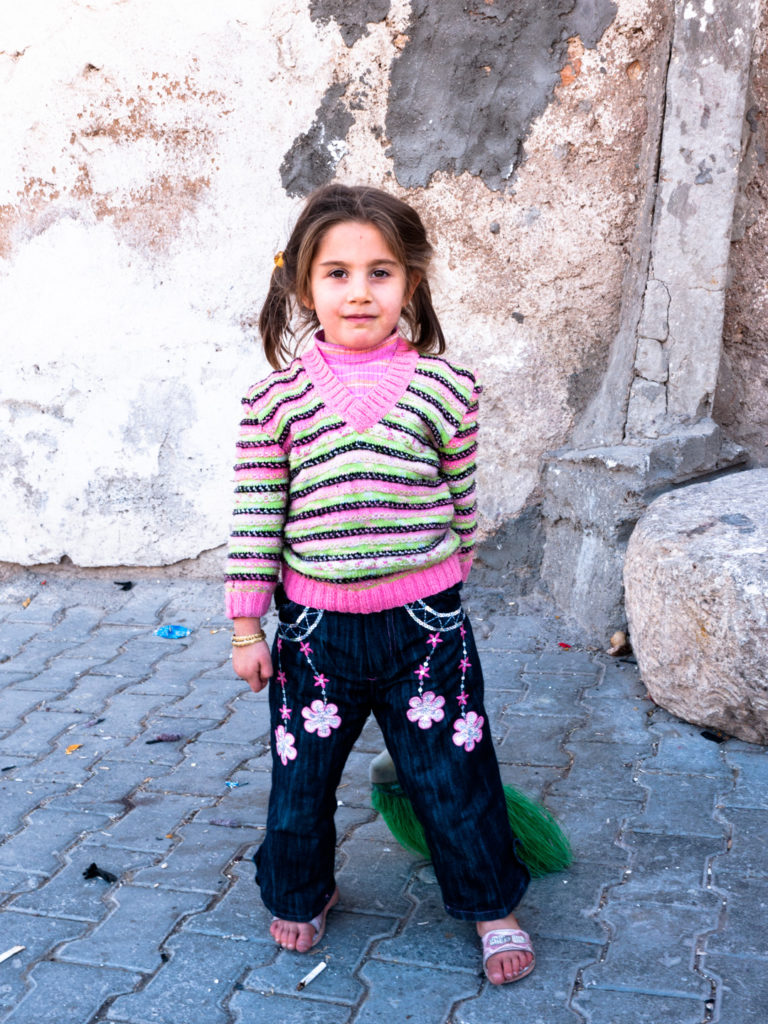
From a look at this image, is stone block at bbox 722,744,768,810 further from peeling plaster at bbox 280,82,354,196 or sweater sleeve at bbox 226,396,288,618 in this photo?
peeling plaster at bbox 280,82,354,196

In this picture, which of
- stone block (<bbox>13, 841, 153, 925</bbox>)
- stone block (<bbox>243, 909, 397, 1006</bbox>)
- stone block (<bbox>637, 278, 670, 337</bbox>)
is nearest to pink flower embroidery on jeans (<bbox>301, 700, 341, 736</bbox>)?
stone block (<bbox>243, 909, 397, 1006</bbox>)

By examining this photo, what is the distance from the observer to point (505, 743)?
10.8ft

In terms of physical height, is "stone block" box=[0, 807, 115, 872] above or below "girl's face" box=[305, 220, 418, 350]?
below

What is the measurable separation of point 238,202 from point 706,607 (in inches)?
98.3

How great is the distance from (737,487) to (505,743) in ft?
3.87

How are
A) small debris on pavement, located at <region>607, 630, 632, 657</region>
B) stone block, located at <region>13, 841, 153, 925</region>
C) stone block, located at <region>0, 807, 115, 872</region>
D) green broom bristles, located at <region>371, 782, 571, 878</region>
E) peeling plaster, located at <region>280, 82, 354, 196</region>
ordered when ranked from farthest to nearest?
1. peeling plaster, located at <region>280, 82, 354, 196</region>
2. small debris on pavement, located at <region>607, 630, 632, 657</region>
3. stone block, located at <region>0, 807, 115, 872</region>
4. green broom bristles, located at <region>371, 782, 571, 878</region>
5. stone block, located at <region>13, 841, 153, 925</region>

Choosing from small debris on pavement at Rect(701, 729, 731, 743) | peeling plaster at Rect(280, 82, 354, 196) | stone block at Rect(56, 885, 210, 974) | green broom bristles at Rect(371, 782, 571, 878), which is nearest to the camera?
stone block at Rect(56, 885, 210, 974)

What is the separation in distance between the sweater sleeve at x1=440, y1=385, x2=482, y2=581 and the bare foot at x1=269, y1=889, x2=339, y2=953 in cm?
81

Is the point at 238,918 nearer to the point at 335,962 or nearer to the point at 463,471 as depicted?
the point at 335,962

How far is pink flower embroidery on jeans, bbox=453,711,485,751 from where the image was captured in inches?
86.1

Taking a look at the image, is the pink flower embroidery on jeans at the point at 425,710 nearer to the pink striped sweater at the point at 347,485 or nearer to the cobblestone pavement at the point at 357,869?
the pink striped sweater at the point at 347,485

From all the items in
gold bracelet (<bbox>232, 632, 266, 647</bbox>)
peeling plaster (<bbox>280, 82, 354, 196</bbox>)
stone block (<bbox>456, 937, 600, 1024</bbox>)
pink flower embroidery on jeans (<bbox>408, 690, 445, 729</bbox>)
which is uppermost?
peeling plaster (<bbox>280, 82, 354, 196</bbox>)

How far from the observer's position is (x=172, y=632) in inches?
173

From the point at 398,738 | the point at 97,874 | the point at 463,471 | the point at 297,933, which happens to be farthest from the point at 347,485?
the point at 97,874
